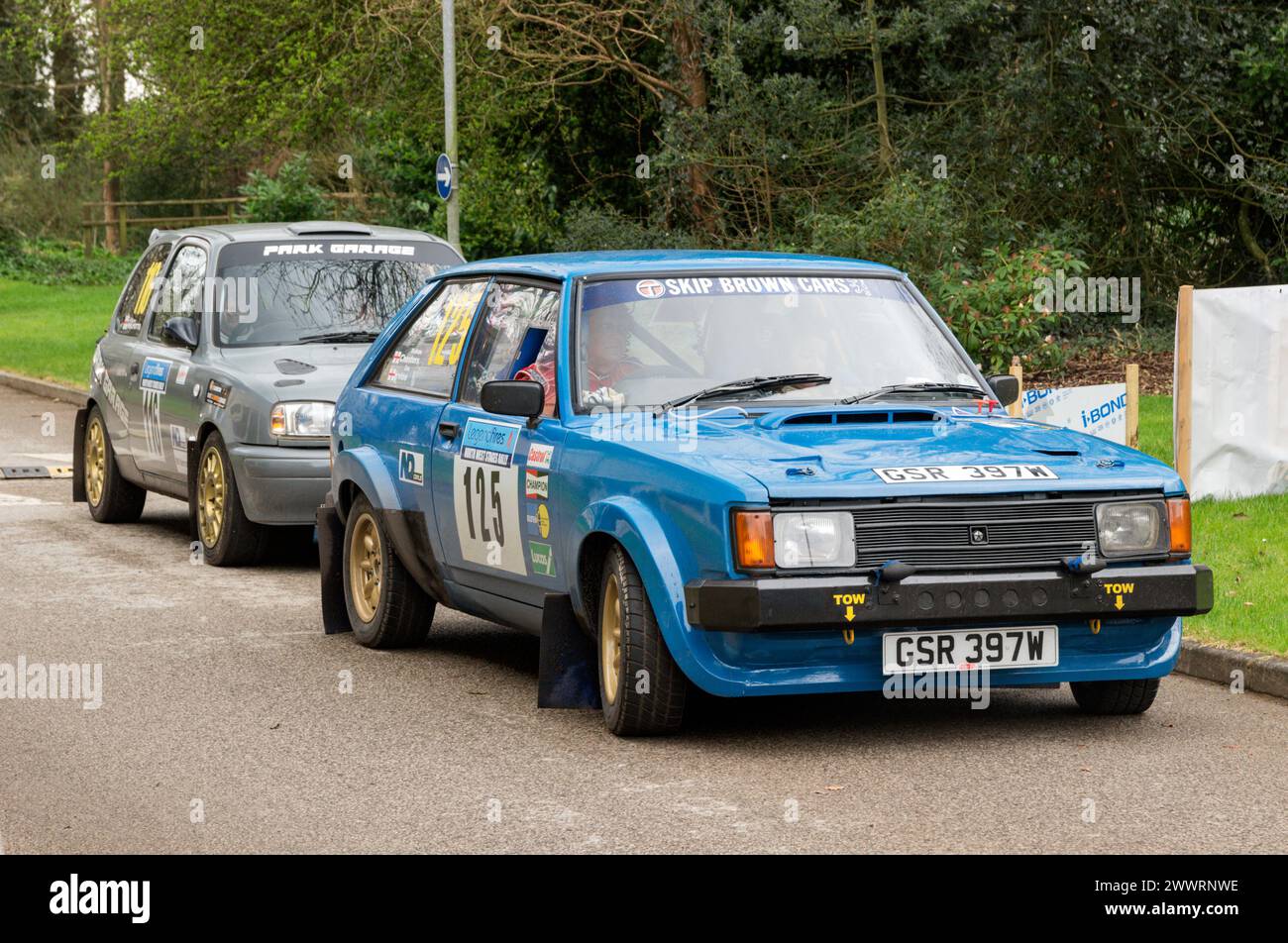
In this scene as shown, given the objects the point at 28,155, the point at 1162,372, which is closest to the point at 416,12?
the point at 1162,372

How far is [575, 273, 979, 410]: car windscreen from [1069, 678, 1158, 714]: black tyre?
1.26 metres

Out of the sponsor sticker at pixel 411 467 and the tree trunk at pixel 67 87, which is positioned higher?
the tree trunk at pixel 67 87

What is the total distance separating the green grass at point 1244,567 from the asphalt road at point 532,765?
0.43 meters

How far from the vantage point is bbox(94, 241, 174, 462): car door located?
13.2 meters

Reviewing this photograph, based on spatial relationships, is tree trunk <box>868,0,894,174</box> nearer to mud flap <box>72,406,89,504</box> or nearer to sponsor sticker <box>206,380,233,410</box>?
mud flap <box>72,406,89,504</box>

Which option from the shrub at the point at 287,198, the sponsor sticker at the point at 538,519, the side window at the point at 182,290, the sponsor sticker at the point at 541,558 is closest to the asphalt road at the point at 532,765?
the sponsor sticker at the point at 541,558

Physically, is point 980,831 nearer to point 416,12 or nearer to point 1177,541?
point 1177,541

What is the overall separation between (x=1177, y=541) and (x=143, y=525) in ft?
27.7

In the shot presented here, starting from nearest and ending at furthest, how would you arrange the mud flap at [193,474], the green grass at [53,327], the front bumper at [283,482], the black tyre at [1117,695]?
the black tyre at [1117,695]
the front bumper at [283,482]
the mud flap at [193,474]
the green grass at [53,327]

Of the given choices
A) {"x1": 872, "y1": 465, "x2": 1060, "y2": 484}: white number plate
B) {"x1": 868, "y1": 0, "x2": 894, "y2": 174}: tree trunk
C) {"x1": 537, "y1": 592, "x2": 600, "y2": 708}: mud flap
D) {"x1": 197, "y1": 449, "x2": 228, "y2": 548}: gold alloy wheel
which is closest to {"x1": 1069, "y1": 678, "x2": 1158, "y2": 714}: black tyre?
{"x1": 872, "y1": 465, "x2": 1060, "y2": 484}: white number plate

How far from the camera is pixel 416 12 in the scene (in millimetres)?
24812

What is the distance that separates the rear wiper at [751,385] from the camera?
297 inches

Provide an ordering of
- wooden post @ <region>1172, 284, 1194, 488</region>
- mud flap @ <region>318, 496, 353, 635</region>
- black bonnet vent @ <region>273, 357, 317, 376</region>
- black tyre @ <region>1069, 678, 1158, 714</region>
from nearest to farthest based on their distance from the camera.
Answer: black tyre @ <region>1069, 678, 1158, 714</region> → mud flap @ <region>318, 496, 353, 635</region> → black bonnet vent @ <region>273, 357, 317, 376</region> → wooden post @ <region>1172, 284, 1194, 488</region>

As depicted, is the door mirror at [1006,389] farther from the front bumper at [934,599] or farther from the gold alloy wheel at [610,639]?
the gold alloy wheel at [610,639]
